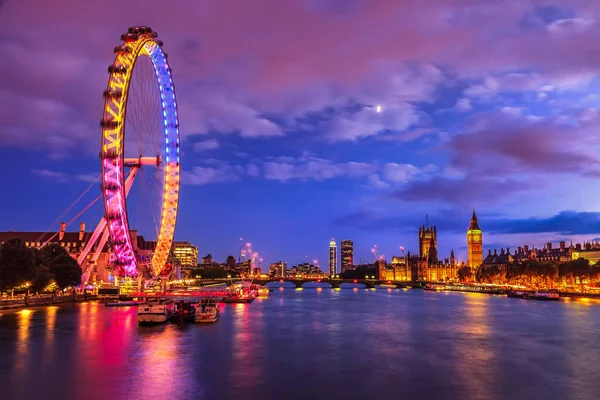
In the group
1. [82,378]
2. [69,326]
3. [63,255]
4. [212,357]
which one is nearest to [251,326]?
[69,326]

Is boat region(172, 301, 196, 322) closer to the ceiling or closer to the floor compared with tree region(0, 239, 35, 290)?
closer to the floor

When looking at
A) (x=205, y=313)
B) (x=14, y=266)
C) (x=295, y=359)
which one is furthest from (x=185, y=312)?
(x=295, y=359)

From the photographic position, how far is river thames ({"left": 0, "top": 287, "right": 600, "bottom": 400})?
33.2m

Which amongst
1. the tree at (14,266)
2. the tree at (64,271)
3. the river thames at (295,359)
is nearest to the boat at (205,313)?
the river thames at (295,359)

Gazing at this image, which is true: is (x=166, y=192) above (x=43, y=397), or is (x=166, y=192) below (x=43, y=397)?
above

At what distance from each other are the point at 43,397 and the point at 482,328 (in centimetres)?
5017

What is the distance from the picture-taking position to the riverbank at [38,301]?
269ft

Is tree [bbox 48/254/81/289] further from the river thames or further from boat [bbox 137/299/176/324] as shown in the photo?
boat [bbox 137/299/176/324]

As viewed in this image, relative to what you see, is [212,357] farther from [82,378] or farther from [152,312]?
[152,312]

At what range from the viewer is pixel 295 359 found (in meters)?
44.1

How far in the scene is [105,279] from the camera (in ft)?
496

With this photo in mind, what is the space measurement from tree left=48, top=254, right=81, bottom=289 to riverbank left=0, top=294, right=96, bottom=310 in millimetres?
2594

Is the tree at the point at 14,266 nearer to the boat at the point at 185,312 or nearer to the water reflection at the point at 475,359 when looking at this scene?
the boat at the point at 185,312

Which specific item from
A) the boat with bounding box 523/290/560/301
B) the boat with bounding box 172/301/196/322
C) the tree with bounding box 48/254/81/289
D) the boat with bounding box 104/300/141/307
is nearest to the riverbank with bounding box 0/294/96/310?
the tree with bounding box 48/254/81/289
